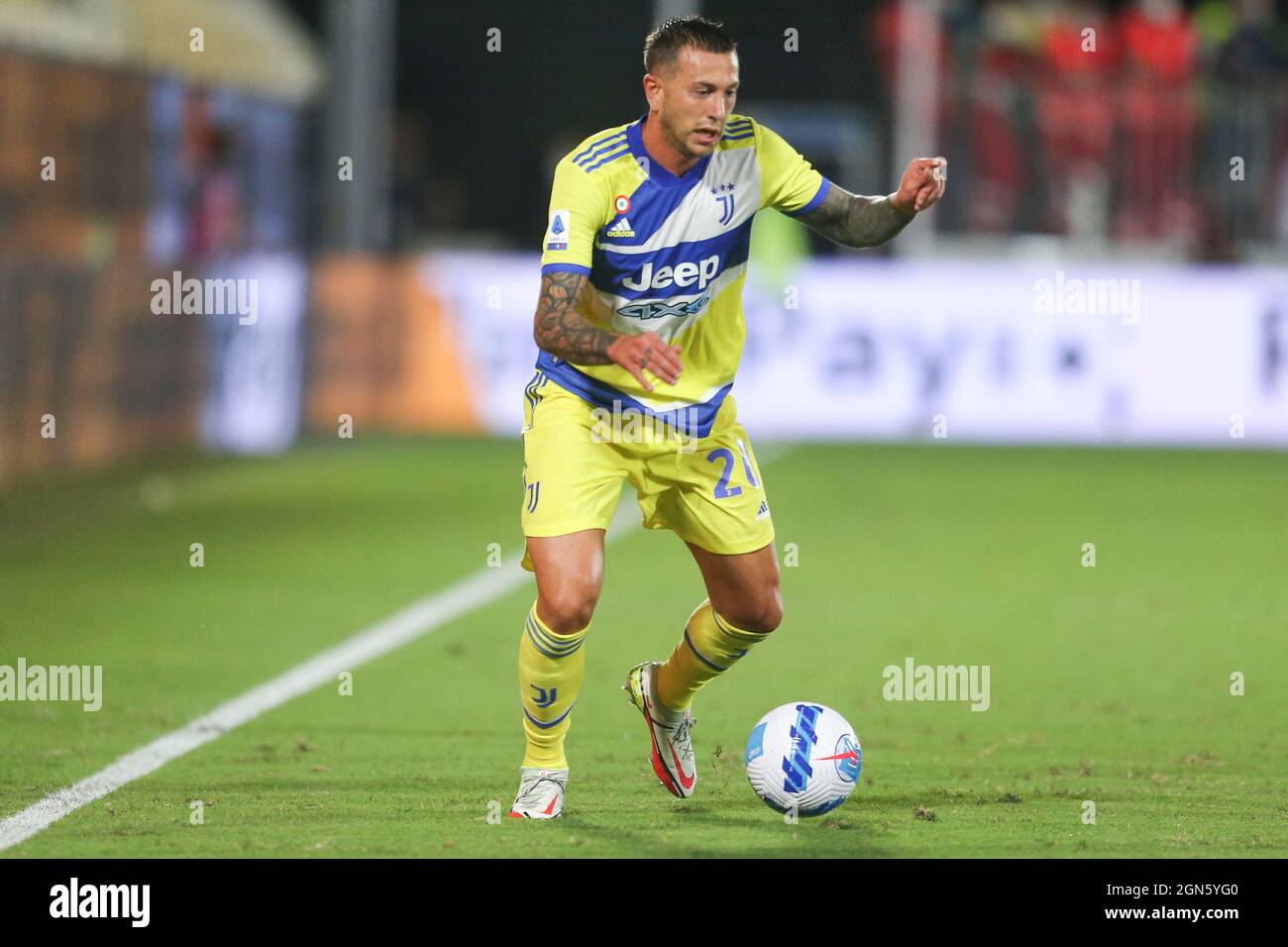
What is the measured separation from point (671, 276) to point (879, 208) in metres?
0.68

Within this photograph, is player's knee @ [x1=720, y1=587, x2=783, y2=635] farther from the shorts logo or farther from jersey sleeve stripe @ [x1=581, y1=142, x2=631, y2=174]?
jersey sleeve stripe @ [x1=581, y1=142, x2=631, y2=174]

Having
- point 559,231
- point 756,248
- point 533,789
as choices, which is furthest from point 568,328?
point 756,248

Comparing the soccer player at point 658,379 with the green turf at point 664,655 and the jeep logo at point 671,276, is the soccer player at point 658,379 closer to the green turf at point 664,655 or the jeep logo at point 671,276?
the jeep logo at point 671,276

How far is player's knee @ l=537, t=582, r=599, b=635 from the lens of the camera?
5.99 metres

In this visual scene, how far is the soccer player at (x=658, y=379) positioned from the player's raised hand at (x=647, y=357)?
2.7 inches

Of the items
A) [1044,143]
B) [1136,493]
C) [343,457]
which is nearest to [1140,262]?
[1044,143]

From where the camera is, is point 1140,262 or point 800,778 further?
point 1140,262

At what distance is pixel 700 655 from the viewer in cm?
653

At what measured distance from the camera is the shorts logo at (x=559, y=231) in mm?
5996

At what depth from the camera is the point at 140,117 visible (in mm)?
16000

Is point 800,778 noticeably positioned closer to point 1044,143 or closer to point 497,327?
point 497,327

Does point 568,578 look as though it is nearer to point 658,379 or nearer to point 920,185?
point 658,379

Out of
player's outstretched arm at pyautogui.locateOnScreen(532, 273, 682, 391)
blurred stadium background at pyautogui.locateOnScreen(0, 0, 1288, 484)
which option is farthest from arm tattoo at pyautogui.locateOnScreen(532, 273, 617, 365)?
blurred stadium background at pyautogui.locateOnScreen(0, 0, 1288, 484)
